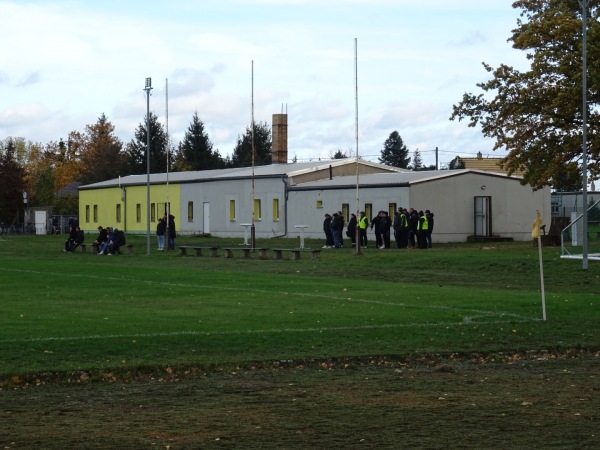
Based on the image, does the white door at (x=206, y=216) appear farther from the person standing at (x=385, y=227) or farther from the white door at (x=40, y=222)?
the person standing at (x=385, y=227)

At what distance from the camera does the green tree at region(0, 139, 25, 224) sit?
355 feet

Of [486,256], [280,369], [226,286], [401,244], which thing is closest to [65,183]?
[401,244]

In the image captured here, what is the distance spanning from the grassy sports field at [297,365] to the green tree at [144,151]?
8859 centimetres

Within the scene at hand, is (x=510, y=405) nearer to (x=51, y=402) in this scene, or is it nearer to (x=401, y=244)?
(x=51, y=402)

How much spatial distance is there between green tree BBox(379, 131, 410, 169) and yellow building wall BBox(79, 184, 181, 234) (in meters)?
67.5

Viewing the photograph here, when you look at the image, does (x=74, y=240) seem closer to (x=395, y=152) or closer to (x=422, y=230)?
(x=422, y=230)

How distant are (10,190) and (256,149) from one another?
30.4 metres

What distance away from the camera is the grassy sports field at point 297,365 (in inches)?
445

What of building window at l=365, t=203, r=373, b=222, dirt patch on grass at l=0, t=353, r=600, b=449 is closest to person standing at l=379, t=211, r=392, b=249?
building window at l=365, t=203, r=373, b=222

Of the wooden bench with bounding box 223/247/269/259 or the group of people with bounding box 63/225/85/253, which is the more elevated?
the group of people with bounding box 63/225/85/253

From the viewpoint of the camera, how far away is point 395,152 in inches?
6230

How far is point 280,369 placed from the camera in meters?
16.0

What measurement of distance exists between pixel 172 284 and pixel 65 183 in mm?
118425

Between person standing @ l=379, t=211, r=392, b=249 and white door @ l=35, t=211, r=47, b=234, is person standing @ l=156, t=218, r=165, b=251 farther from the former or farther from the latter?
white door @ l=35, t=211, r=47, b=234
